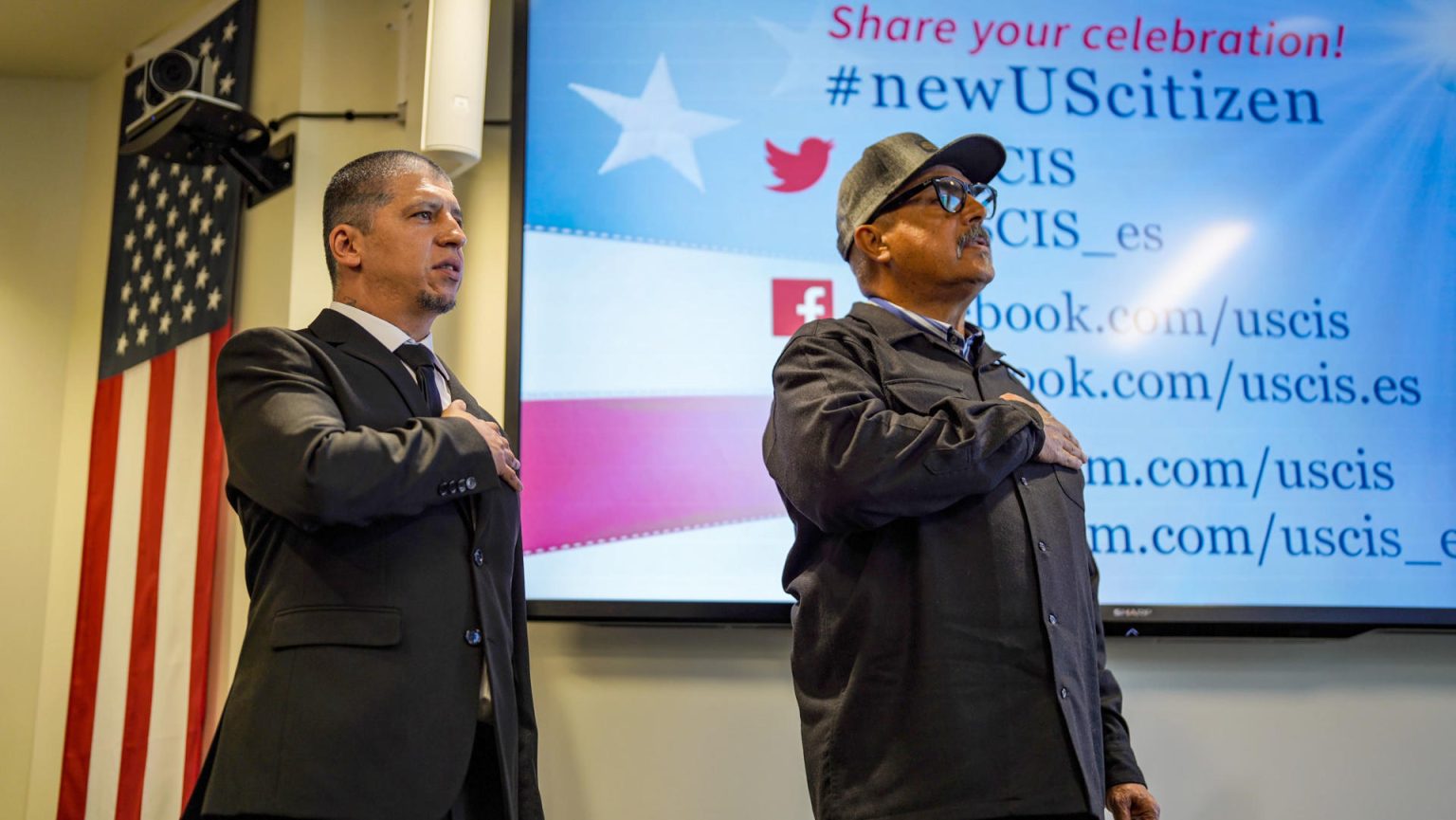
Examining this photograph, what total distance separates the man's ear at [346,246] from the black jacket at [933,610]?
0.70m

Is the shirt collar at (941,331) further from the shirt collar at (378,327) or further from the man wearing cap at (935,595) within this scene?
the shirt collar at (378,327)

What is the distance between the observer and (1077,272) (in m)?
3.15

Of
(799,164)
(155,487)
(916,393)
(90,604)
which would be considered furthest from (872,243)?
(90,604)

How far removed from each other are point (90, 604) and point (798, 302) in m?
2.22

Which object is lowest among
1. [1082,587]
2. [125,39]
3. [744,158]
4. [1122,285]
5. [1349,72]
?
[1082,587]

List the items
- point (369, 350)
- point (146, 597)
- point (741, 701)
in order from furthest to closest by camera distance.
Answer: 1. point (146, 597)
2. point (741, 701)
3. point (369, 350)

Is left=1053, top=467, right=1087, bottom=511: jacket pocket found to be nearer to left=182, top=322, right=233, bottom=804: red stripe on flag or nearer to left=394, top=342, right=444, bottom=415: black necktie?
left=394, top=342, right=444, bottom=415: black necktie

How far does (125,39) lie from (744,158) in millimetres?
2199

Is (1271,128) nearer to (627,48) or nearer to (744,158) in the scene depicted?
(744,158)

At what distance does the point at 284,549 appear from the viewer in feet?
5.88

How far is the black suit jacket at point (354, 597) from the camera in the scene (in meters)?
1.66

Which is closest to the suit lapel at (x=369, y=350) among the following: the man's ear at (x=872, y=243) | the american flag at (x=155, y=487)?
the man's ear at (x=872, y=243)

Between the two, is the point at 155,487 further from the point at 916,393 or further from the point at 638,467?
the point at 916,393

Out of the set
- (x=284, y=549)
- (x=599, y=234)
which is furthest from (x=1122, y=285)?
(x=284, y=549)
